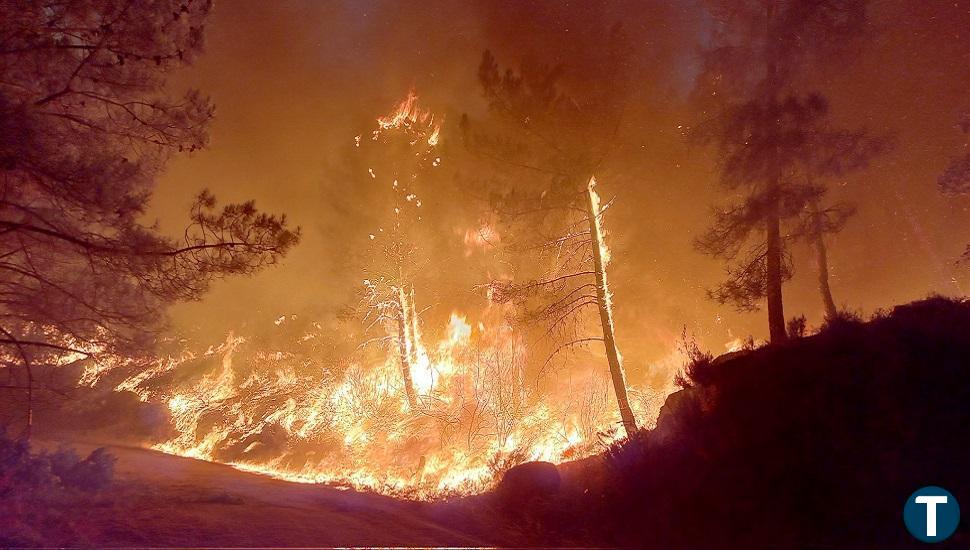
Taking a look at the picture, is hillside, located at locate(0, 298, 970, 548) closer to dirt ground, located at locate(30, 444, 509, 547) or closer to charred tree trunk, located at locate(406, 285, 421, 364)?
dirt ground, located at locate(30, 444, 509, 547)

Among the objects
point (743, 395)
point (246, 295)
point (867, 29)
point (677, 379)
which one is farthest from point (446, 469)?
point (246, 295)

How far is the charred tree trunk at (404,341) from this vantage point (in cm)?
2222

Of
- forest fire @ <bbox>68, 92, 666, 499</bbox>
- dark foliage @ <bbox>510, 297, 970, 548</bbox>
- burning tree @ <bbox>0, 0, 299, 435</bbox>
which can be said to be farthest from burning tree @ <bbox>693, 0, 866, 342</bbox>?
burning tree @ <bbox>0, 0, 299, 435</bbox>

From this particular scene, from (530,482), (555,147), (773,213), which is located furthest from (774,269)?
(530,482)

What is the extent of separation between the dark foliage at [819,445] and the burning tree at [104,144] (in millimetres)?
7939

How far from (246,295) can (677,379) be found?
31.1 m

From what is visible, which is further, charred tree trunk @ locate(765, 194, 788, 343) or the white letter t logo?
charred tree trunk @ locate(765, 194, 788, 343)

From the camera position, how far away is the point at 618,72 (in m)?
13.8

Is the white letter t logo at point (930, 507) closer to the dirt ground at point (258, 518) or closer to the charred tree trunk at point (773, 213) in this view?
the dirt ground at point (258, 518)

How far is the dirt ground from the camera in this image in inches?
255

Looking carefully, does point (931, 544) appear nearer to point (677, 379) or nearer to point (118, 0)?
point (677, 379)

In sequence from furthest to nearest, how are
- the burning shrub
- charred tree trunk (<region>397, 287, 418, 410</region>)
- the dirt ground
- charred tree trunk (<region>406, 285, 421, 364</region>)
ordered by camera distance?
charred tree trunk (<region>406, 285, 421, 364</region>) → charred tree trunk (<region>397, 287, 418, 410</region>) → the burning shrub → the dirt ground

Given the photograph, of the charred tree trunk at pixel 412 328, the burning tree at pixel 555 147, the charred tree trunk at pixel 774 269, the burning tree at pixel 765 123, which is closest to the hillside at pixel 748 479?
the charred tree trunk at pixel 774 269

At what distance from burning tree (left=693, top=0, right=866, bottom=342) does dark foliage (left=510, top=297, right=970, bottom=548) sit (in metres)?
3.88
